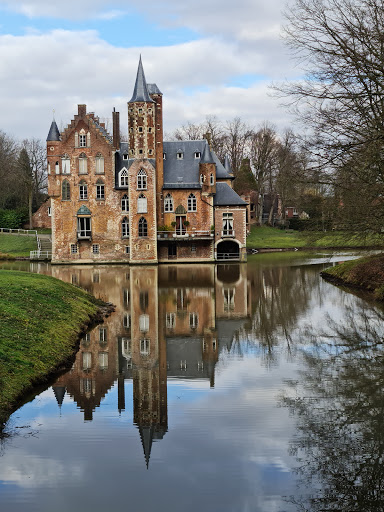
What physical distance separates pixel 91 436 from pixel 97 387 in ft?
9.28

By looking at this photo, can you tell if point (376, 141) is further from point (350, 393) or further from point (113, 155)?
point (113, 155)

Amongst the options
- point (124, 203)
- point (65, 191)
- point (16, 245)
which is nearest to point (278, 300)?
point (124, 203)

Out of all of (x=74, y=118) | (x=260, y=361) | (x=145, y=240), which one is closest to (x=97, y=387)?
(x=260, y=361)

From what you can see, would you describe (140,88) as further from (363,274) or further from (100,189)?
(363,274)

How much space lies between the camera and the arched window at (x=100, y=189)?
49.9m

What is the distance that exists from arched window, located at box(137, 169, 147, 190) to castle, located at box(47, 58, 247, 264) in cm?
11

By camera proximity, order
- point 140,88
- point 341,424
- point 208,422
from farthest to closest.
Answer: point 140,88, point 208,422, point 341,424

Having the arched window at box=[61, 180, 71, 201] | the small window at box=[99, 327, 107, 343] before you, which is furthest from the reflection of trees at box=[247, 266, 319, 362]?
the arched window at box=[61, 180, 71, 201]

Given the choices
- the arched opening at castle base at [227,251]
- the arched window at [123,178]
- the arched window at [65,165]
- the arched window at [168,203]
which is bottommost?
the arched opening at castle base at [227,251]

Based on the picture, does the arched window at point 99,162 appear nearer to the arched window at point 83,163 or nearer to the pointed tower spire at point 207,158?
the arched window at point 83,163

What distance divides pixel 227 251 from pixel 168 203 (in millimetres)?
6268

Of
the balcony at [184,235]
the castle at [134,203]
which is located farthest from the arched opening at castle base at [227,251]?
the balcony at [184,235]

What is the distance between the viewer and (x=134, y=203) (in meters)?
47.8

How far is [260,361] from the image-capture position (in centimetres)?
1408
